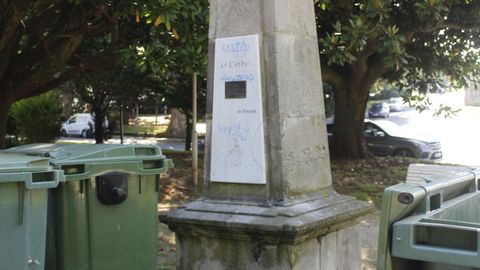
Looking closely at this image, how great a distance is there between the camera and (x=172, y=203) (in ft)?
32.2

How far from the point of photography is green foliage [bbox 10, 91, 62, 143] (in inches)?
689

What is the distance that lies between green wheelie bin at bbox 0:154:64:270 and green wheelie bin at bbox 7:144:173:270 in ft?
1.29

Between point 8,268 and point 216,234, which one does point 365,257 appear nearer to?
point 216,234

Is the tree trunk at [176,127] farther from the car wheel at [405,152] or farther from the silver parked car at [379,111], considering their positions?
the car wheel at [405,152]

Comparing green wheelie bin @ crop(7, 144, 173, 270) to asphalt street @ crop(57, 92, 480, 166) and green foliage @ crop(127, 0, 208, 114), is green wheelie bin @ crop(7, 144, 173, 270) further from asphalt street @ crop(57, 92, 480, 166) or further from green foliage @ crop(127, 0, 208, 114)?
asphalt street @ crop(57, 92, 480, 166)

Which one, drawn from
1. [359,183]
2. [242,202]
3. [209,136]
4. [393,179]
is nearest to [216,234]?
[242,202]

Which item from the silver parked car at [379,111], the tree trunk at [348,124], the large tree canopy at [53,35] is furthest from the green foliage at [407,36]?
the silver parked car at [379,111]

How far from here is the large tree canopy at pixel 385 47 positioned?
29.9 ft

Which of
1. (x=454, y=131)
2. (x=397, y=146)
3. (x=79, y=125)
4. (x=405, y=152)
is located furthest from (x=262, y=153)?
(x=79, y=125)

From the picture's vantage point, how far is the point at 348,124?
14.8 metres

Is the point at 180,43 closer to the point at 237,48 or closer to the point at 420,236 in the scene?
the point at 237,48

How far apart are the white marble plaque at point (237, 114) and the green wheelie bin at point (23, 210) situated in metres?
1.15

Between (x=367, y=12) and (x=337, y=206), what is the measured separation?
5590 millimetres

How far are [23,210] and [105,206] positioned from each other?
2.89ft
